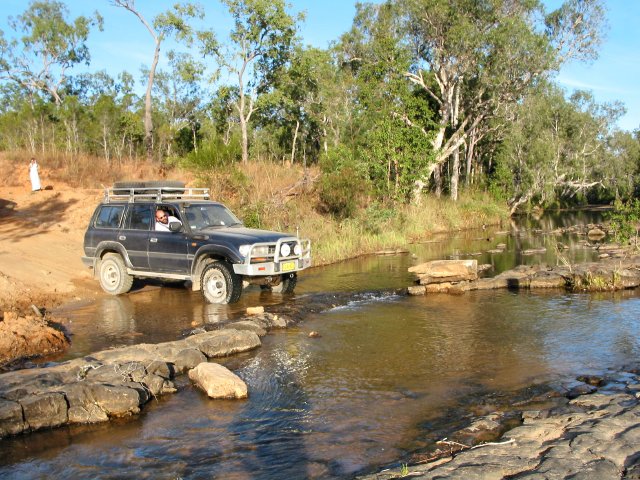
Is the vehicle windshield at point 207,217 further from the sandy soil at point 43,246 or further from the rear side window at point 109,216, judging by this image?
the sandy soil at point 43,246

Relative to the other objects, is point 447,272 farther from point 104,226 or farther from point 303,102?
point 303,102

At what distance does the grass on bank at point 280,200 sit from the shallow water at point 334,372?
5.89 metres

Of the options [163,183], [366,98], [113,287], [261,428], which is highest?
[366,98]

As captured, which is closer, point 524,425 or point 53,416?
point 524,425

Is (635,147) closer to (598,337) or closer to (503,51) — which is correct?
(503,51)

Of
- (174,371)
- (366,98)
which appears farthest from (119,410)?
(366,98)

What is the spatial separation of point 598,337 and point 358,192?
48.5 ft

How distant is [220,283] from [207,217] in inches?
60.1

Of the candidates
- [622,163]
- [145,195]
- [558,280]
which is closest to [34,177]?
[145,195]

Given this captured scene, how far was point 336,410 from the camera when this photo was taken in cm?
670

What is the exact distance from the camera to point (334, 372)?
26.4ft

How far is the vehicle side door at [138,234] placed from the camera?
12898mm

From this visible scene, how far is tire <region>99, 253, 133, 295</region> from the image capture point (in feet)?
43.7

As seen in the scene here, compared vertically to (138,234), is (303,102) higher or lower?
higher
